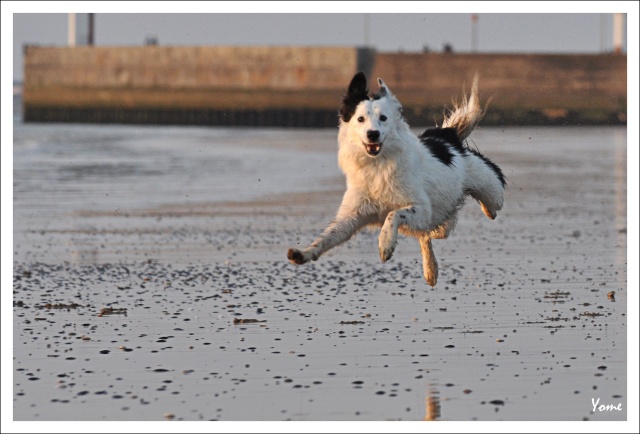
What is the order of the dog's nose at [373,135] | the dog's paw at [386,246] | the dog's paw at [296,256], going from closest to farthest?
→ 1. the dog's paw at [296,256]
2. the dog's paw at [386,246]
3. the dog's nose at [373,135]

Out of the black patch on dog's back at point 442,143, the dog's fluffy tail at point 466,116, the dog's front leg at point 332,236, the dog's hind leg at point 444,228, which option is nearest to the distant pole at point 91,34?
the dog's fluffy tail at point 466,116

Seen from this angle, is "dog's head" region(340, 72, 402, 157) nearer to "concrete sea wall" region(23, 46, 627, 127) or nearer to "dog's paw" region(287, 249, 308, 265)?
"dog's paw" region(287, 249, 308, 265)

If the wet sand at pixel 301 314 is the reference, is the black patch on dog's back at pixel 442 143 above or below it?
above

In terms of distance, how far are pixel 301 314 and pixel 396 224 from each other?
116 centimetres

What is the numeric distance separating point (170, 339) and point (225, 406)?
1.75 metres

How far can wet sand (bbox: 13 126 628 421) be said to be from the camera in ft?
23.2

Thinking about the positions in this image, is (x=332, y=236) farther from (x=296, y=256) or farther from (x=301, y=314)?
(x=301, y=314)

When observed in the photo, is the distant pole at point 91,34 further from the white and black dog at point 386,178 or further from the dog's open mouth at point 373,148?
the dog's open mouth at point 373,148

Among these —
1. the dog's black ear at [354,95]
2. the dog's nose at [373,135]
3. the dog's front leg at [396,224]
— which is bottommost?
the dog's front leg at [396,224]

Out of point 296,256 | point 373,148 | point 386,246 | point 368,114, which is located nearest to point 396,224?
point 386,246

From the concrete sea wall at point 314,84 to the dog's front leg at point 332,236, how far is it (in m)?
41.1

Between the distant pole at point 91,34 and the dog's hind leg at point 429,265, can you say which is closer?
the dog's hind leg at point 429,265

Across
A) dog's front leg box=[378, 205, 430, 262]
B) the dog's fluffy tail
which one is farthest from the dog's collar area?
the dog's fluffy tail

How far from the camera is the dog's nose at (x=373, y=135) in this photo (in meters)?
8.70
